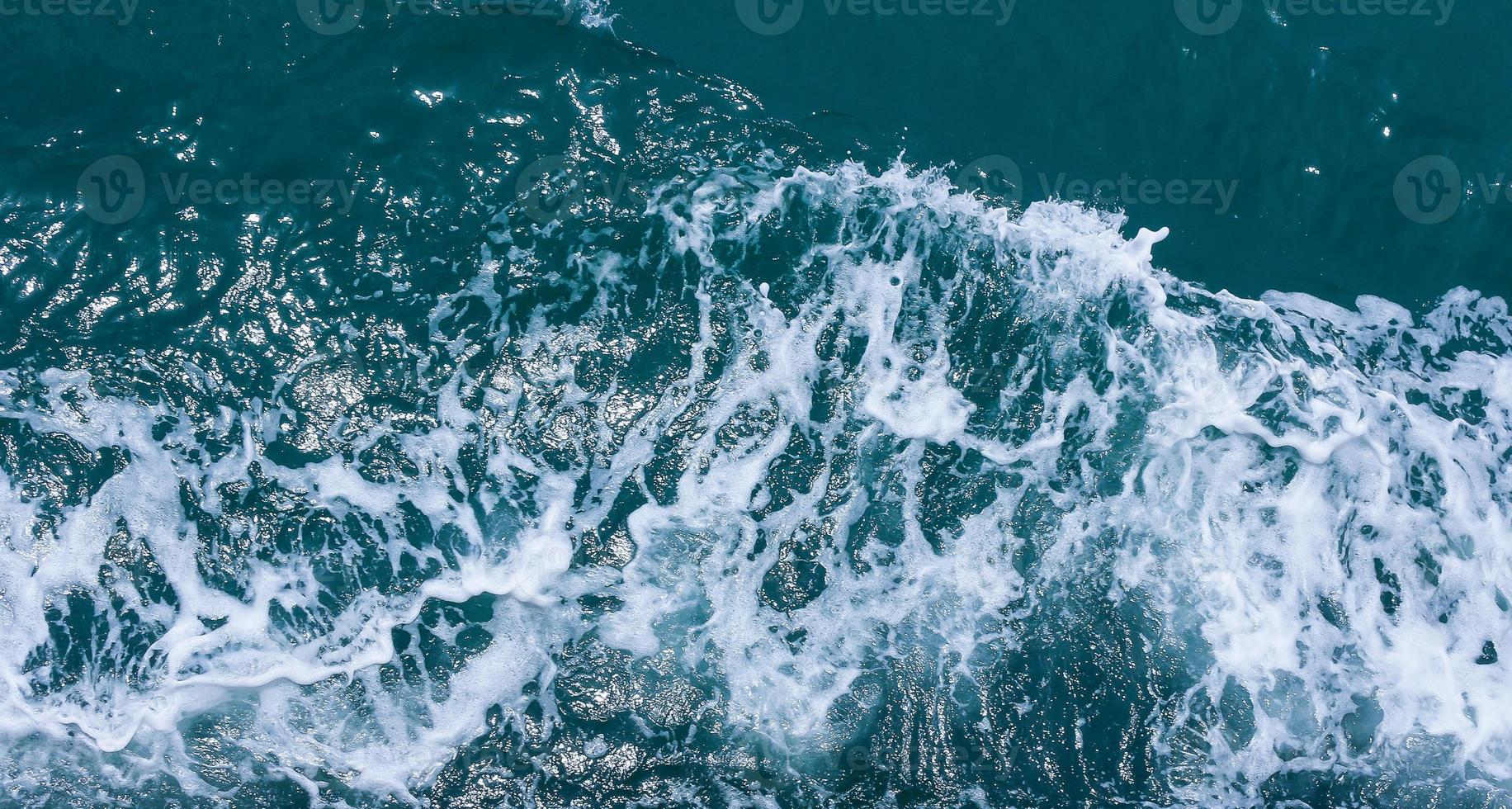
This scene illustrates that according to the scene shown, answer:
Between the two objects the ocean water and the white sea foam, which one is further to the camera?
the white sea foam

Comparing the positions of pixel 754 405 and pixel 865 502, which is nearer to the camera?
pixel 865 502

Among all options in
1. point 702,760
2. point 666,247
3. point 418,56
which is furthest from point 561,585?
point 418,56

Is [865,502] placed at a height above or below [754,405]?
below

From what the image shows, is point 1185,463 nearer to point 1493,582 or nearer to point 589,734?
point 1493,582

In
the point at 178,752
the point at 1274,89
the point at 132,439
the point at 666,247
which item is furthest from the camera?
the point at 1274,89

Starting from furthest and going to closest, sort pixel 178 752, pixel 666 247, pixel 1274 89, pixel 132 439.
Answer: pixel 1274 89 < pixel 666 247 < pixel 132 439 < pixel 178 752

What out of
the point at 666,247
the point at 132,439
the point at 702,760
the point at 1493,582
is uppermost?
the point at 666,247

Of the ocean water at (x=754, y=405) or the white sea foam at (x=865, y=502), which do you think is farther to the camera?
the white sea foam at (x=865, y=502)

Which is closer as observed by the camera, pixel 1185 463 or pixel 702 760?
pixel 702 760
